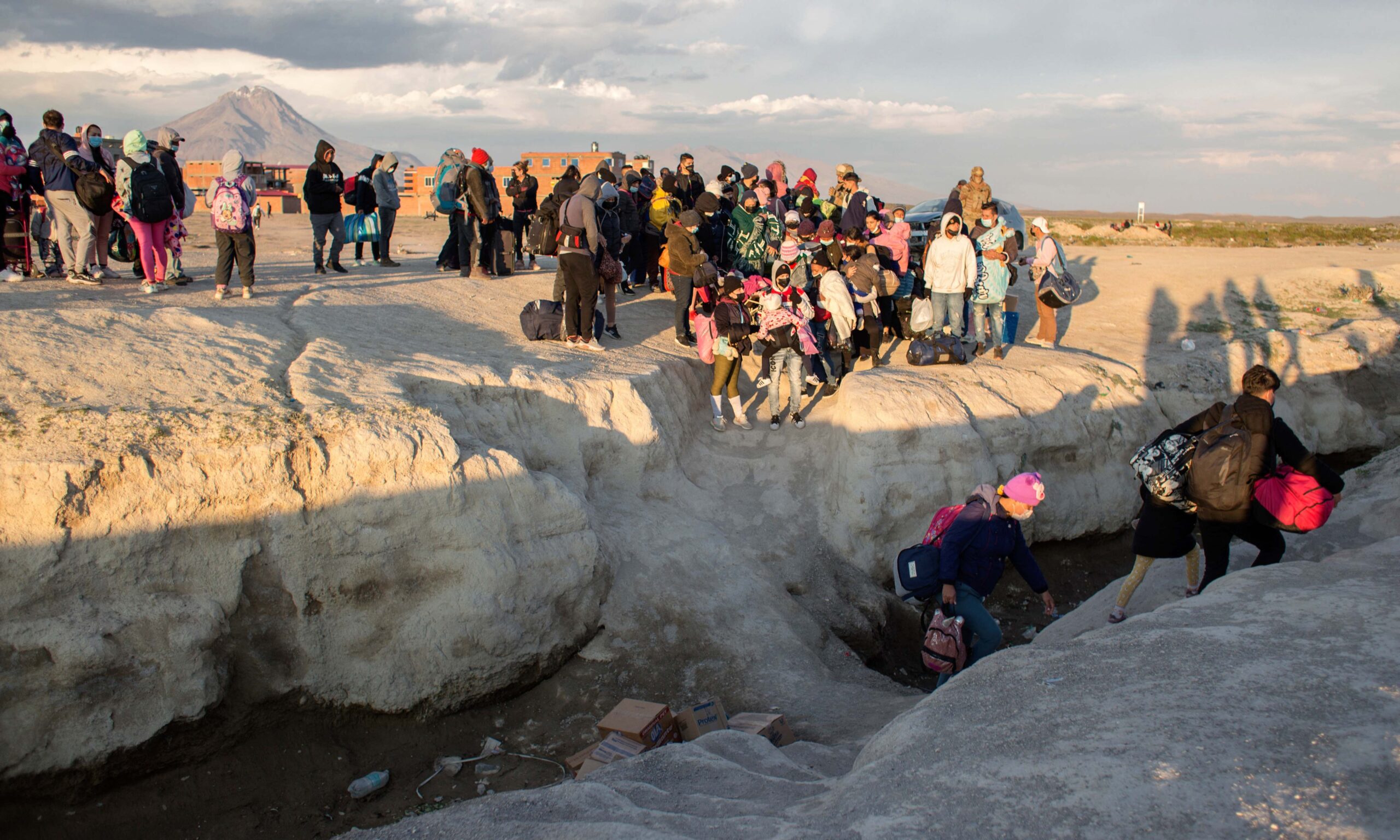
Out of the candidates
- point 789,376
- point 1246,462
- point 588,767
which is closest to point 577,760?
point 588,767

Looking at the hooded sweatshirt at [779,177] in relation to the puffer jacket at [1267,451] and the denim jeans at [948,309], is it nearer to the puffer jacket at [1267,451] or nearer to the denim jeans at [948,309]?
the denim jeans at [948,309]

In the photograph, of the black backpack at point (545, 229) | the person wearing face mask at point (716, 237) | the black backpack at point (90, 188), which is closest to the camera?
the black backpack at point (90, 188)

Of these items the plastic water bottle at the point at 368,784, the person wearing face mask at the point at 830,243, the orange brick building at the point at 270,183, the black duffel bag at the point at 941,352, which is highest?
the orange brick building at the point at 270,183

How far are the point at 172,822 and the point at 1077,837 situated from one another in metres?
4.96

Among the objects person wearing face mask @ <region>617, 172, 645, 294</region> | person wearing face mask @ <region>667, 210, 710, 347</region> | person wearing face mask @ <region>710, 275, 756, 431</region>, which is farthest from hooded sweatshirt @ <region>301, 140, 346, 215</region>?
person wearing face mask @ <region>710, 275, 756, 431</region>

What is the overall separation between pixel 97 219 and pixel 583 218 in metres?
4.87

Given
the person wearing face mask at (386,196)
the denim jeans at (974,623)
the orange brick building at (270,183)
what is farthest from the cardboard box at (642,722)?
the orange brick building at (270,183)

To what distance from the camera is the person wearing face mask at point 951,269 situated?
980 cm

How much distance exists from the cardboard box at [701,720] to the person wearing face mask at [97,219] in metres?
7.55

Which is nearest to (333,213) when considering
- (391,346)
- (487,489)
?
(391,346)

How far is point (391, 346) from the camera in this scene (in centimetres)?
768

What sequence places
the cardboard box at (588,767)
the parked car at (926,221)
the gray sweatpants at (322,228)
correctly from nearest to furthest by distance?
1. the cardboard box at (588,767)
2. the gray sweatpants at (322,228)
3. the parked car at (926,221)

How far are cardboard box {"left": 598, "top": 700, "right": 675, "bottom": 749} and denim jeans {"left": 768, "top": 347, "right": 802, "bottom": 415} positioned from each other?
439 cm

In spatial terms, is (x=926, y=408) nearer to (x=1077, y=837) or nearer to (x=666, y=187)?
(x=666, y=187)
